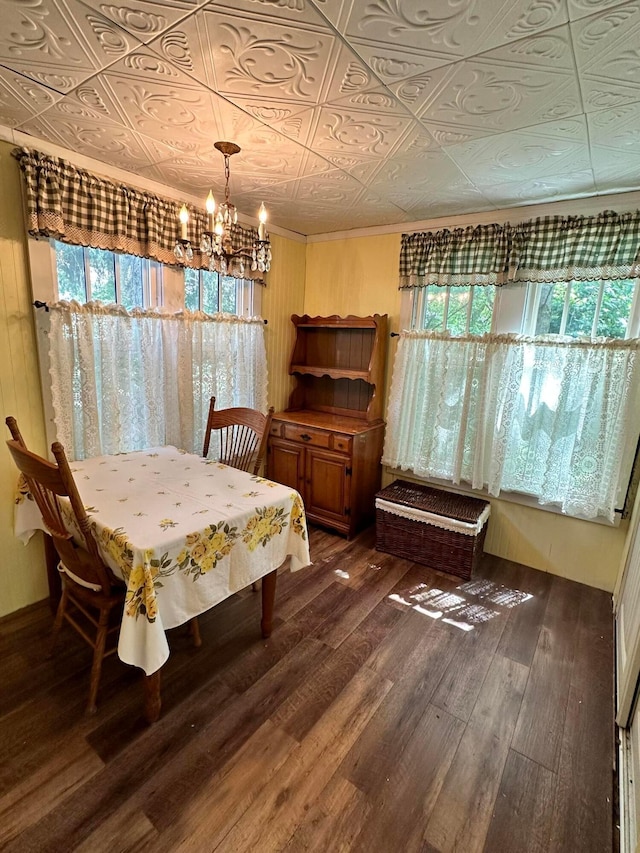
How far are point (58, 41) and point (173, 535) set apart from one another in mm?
1636

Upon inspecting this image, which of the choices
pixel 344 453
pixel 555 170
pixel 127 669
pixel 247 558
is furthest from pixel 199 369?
pixel 555 170

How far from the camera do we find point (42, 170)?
1.92 m

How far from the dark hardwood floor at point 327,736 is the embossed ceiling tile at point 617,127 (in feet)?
7.76

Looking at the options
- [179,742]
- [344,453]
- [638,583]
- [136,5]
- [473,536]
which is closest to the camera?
[136,5]

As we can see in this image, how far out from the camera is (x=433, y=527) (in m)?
2.72

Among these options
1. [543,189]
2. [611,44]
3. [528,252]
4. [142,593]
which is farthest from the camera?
[528,252]

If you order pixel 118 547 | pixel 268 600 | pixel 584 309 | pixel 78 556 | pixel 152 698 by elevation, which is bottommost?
pixel 152 698

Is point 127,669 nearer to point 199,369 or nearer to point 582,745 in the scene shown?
point 199,369

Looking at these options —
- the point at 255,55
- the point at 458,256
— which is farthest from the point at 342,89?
the point at 458,256

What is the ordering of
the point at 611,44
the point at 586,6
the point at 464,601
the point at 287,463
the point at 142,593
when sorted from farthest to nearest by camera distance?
the point at 287,463 → the point at 464,601 → the point at 142,593 → the point at 611,44 → the point at 586,6

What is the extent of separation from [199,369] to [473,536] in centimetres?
211

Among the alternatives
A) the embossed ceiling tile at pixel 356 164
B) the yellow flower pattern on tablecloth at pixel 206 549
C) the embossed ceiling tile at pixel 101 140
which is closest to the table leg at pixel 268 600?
the yellow flower pattern on tablecloth at pixel 206 549

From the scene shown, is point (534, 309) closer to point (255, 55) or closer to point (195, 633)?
point (255, 55)

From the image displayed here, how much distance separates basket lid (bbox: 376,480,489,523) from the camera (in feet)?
8.78
